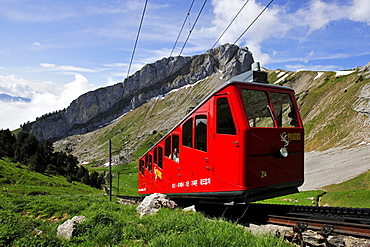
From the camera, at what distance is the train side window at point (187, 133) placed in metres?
10.8

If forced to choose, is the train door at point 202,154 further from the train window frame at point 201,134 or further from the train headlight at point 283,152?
the train headlight at point 283,152

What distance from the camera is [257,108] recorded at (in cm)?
879

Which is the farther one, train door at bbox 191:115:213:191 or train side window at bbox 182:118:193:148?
train side window at bbox 182:118:193:148

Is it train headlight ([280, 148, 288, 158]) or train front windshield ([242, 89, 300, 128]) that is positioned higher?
train front windshield ([242, 89, 300, 128])

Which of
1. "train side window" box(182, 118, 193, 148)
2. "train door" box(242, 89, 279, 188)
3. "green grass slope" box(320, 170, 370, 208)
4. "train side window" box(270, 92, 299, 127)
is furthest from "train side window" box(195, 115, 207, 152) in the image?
"green grass slope" box(320, 170, 370, 208)

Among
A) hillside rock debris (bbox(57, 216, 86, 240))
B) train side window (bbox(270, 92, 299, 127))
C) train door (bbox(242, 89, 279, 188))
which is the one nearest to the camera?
hillside rock debris (bbox(57, 216, 86, 240))

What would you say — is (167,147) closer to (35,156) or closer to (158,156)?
(158,156)

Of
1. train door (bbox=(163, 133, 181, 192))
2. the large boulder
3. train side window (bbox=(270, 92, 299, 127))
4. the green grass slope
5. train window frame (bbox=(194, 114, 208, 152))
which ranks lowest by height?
the green grass slope

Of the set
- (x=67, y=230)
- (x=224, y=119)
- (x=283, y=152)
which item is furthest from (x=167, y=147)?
(x=67, y=230)

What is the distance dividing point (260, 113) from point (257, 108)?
8.1 inches

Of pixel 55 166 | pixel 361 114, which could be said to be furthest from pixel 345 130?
pixel 55 166

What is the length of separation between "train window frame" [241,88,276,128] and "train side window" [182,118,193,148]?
3063mm

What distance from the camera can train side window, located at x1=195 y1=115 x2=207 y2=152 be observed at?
377 inches

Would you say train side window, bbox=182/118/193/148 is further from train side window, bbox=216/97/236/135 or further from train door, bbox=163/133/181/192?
train side window, bbox=216/97/236/135
